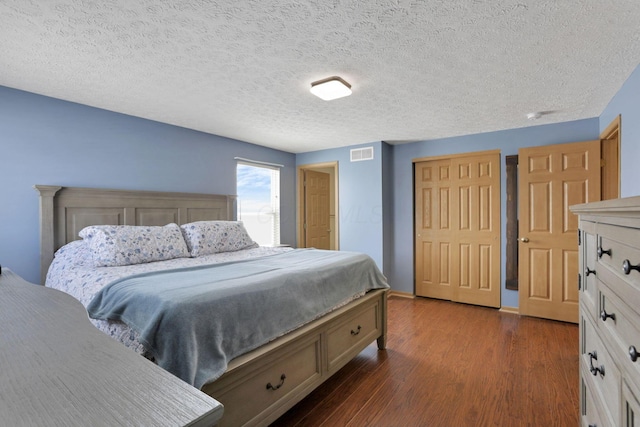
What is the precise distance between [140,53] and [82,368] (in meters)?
2.13

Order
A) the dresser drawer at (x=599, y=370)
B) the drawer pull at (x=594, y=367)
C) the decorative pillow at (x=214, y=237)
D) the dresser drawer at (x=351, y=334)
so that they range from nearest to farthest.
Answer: the dresser drawer at (x=599, y=370), the drawer pull at (x=594, y=367), the dresser drawer at (x=351, y=334), the decorative pillow at (x=214, y=237)

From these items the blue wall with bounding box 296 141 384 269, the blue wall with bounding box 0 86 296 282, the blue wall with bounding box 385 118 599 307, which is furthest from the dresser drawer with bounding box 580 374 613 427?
the blue wall with bounding box 0 86 296 282

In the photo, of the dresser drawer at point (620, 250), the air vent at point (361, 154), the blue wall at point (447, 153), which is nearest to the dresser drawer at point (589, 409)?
the dresser drawer at point (620, 250)

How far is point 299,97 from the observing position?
275 cm

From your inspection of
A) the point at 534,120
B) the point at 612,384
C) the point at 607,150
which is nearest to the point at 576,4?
the point at 612,384

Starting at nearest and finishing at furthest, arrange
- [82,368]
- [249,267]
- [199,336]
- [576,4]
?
[82,368], [199,336], [576,4], [249,267]

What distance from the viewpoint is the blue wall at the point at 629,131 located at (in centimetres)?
219

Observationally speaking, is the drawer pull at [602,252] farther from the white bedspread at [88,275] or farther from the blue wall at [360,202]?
the blue wall at [360,202]

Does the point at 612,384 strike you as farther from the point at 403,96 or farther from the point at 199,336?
the point at 403,96

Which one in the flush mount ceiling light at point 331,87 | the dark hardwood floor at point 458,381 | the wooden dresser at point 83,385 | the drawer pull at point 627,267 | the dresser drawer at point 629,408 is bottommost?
the dark hardwood floor at point 458,381

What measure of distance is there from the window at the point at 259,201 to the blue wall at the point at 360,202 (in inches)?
36.8

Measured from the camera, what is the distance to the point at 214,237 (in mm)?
3139

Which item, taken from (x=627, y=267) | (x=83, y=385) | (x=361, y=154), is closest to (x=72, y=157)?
(x=83, y=385)

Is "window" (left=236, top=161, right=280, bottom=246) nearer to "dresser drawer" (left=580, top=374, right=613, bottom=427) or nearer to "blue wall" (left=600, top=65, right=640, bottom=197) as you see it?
"dresser drawer" (left=580, top=374, right=613, bottom=427)
